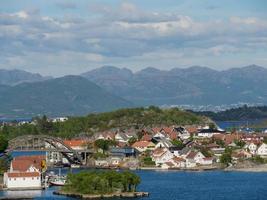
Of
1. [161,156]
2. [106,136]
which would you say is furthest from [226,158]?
[106,136]

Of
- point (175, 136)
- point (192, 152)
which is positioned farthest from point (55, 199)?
point (175, 136)

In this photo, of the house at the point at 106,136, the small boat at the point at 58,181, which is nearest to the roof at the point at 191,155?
the house at the point at 106,136

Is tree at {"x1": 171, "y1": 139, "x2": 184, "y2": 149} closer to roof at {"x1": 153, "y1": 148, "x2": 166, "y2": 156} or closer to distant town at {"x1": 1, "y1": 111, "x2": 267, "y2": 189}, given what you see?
distant town at {"x1": 1, "y1": 111, "x2": 267, "y2": 189}

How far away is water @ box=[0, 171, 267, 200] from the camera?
140 ft

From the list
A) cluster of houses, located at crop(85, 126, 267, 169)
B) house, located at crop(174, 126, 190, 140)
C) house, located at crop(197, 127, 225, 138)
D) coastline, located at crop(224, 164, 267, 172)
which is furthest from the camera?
house, located at crop(197, 127, 225, 138)

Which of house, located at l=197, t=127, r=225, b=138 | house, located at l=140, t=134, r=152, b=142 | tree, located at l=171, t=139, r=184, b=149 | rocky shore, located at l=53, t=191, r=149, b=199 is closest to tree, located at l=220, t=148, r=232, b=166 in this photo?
tree, located at l=171, t=139, r=184, b=149

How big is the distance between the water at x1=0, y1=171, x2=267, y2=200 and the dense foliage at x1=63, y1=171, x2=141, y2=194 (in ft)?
3.86

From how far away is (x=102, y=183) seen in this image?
1640 inches

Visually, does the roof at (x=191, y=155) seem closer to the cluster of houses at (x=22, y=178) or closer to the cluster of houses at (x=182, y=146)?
the cluster of houses at (x=182, y=146)

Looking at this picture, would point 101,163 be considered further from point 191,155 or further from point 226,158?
point 226,158

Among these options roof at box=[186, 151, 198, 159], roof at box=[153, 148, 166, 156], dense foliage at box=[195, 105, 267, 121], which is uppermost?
dense foliage at box=[195, 105, 267, 121]

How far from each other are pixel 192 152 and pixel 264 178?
13.9 m

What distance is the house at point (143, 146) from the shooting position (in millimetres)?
74375

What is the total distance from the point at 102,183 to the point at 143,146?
3355 cm
